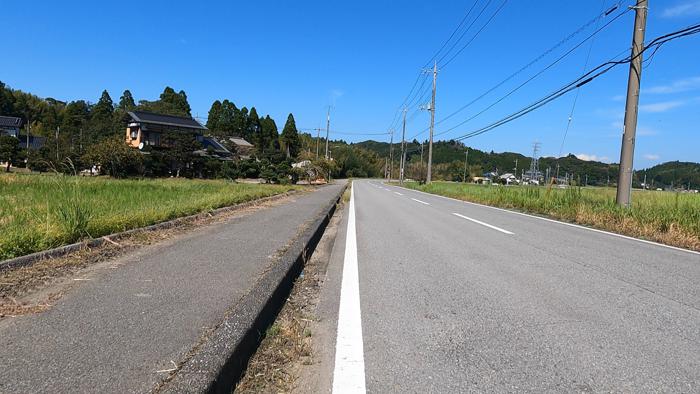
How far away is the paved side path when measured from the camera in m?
2.17

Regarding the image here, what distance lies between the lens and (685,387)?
7.88 ft

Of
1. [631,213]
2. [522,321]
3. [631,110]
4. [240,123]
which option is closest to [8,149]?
Answer: [240,123]

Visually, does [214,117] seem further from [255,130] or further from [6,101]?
[6,101]

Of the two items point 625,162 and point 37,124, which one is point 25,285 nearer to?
point 625,162

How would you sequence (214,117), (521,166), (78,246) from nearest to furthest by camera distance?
(78,246), (214,117), (521,166)

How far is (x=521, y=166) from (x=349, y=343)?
117441 mm

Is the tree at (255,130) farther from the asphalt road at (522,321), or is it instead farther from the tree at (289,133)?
the asphalt road at (522,321)

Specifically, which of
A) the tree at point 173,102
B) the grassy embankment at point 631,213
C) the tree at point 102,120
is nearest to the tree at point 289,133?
the tree at point 173,102

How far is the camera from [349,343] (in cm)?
300

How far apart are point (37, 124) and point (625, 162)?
250ft

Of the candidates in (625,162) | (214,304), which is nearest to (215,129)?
(625,162)

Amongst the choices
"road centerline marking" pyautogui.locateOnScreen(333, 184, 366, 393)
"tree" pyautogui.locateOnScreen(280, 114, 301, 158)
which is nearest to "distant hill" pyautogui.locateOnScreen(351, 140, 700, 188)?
"tree" pyautogui.locateOnScreen(280, 114, 301, 158)

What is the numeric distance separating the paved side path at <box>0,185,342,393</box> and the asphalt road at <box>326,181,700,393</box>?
1.00 m

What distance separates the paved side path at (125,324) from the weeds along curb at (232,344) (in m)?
0.14
